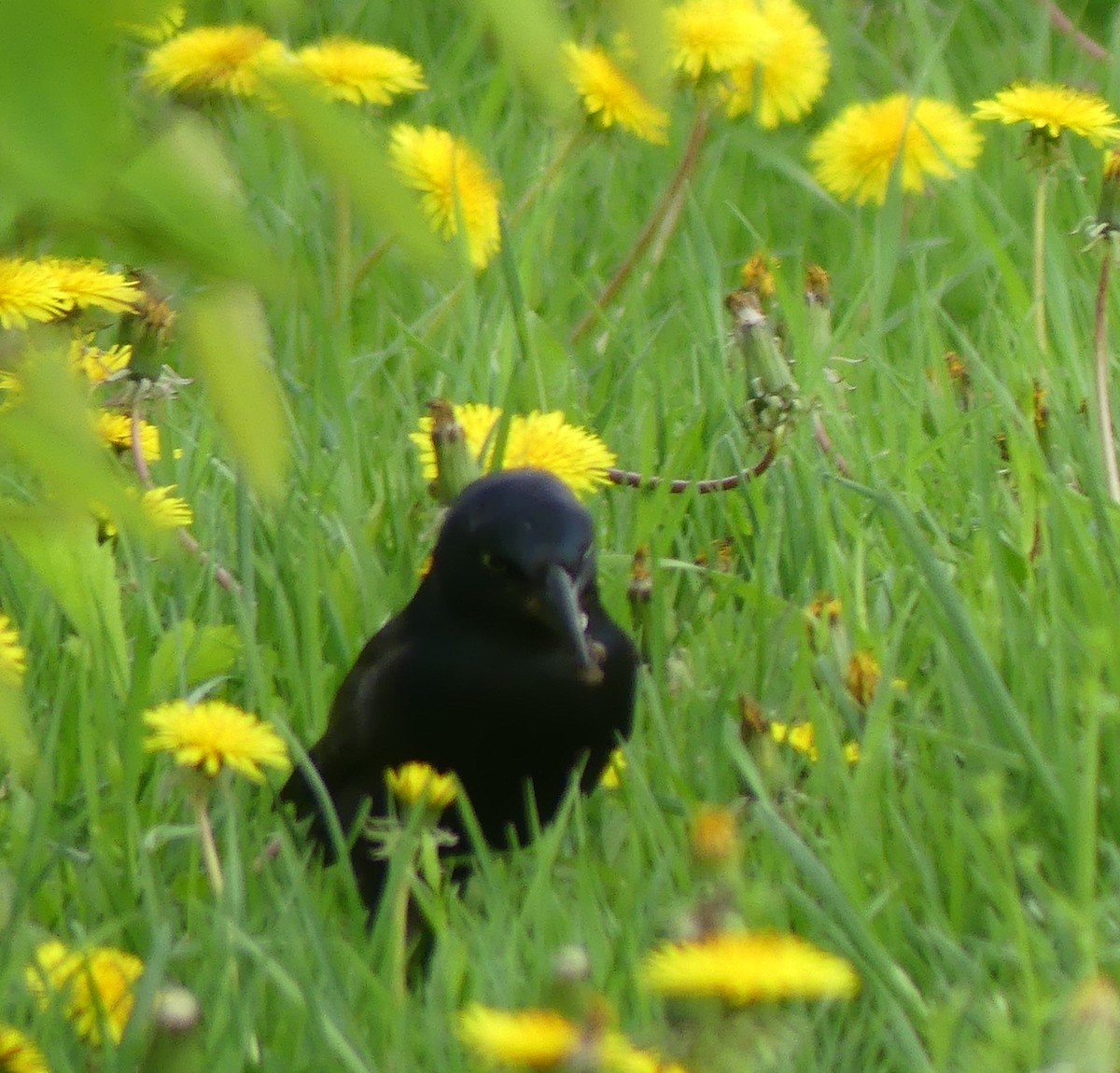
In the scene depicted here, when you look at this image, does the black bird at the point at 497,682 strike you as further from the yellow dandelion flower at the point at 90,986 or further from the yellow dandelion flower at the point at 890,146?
the yellow dandelion flower at the point at 890,146

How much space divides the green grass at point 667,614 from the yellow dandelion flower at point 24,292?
0.50 feet

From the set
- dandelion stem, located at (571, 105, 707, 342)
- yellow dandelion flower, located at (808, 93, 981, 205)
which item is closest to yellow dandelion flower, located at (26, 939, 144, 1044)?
dandelion stem, located at (571, 105, 707, 342)

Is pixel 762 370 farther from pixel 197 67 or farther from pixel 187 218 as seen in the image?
pixel 187 218

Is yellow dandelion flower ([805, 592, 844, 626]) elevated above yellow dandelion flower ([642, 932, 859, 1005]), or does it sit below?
below

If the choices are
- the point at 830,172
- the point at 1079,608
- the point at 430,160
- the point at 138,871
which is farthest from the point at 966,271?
the point at 138,871

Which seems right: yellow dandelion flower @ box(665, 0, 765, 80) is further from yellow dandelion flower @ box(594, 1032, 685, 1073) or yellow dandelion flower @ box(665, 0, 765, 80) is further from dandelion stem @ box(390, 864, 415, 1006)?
yellow dandelion flower @ box(594, 1032, 685, 1073)

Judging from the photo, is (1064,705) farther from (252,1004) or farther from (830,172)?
(830,172)

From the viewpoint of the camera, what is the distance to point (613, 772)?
94.7 inches

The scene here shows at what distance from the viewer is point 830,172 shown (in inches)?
131

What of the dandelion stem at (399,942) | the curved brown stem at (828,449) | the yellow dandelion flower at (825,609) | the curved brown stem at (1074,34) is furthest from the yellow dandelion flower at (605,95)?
the dandelion stem at (399,942)

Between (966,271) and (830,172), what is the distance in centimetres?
45

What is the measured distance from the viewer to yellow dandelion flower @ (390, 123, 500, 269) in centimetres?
307

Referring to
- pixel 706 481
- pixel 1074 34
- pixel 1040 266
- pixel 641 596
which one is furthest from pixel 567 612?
pixel 1074 34

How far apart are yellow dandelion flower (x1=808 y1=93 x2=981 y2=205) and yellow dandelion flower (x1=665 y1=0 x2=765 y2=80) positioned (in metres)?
0.19
